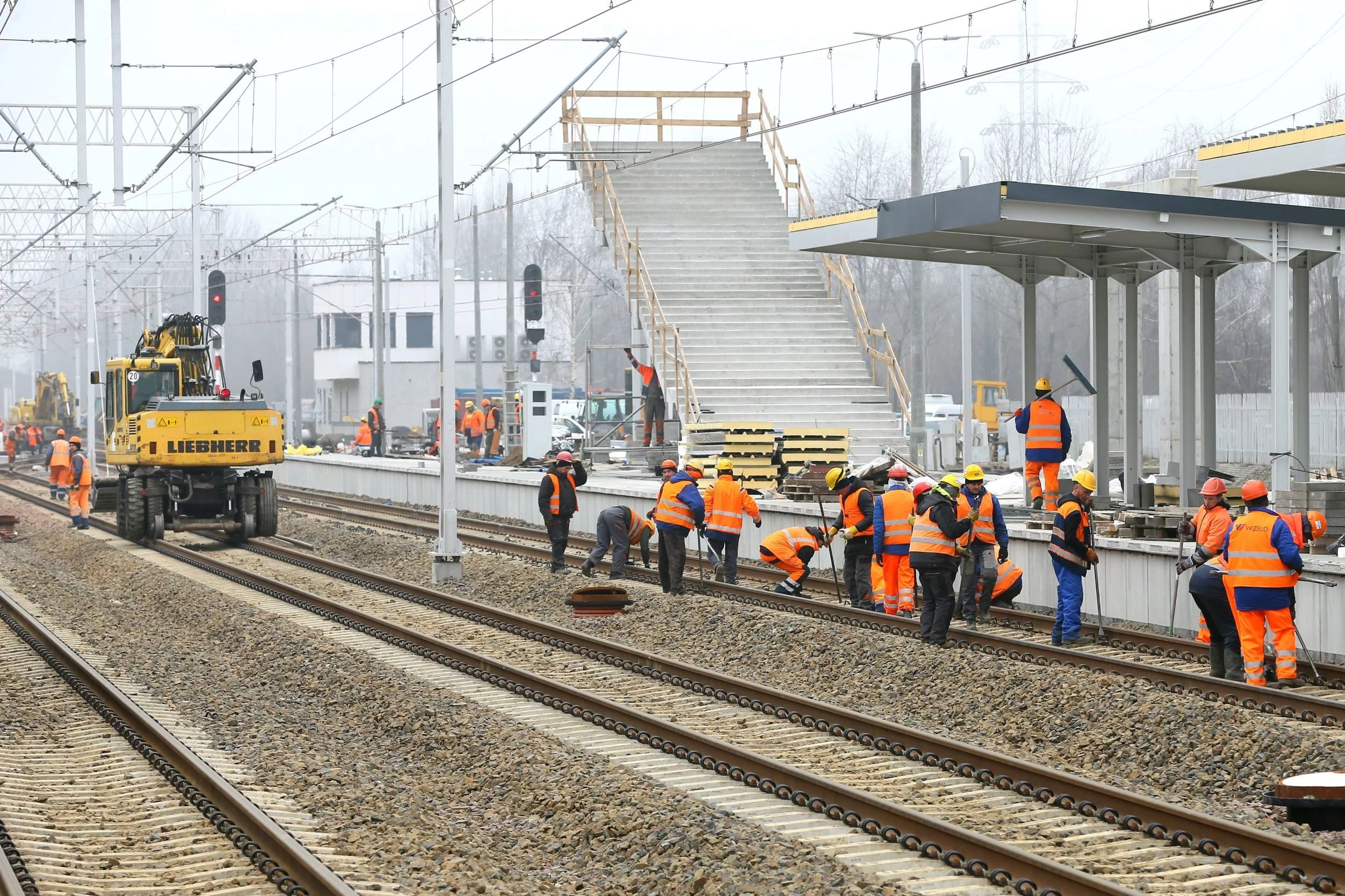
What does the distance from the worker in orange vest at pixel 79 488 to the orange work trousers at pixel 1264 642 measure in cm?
2559

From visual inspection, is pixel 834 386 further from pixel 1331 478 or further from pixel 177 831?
pixel 177 831

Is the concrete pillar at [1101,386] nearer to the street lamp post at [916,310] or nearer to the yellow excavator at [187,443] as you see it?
the street lamp post at [916,310]

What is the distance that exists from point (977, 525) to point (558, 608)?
5546mm

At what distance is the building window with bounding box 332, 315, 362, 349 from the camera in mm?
86188

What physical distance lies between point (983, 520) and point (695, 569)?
6911 millimetres

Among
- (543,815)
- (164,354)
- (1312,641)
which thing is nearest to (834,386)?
(164,354)

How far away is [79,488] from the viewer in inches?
1291

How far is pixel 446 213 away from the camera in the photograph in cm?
2066

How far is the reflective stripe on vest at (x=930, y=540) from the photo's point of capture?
14.7 m

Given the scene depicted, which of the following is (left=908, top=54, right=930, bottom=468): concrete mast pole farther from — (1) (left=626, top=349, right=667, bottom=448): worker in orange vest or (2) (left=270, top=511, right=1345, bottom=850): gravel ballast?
(2) (left=270, top=511, right=1345, bottom=850): gravel ballast

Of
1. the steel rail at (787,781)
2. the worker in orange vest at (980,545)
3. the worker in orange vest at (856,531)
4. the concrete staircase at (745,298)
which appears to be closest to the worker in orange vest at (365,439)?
the concrete staircase at (745,298)

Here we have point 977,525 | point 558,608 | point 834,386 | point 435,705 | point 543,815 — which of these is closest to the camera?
point 543,815

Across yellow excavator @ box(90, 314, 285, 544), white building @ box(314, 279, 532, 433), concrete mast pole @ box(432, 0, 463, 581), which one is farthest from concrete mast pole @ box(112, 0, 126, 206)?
white building @ box(314, 279, 532, 433)

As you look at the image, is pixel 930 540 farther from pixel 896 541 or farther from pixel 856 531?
pixel 856 531
